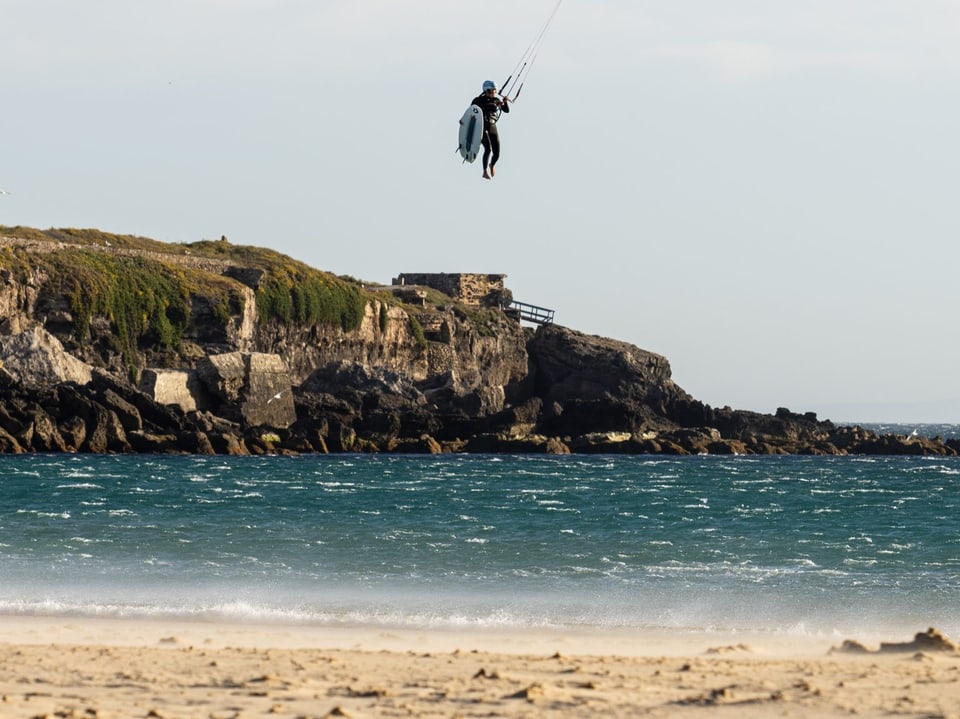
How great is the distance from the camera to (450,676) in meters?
12.0

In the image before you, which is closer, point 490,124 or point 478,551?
point 490,124

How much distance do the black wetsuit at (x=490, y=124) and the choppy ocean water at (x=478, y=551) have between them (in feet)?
17.9

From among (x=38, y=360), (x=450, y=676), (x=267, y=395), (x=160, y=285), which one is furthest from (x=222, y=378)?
(x=450, y=676)

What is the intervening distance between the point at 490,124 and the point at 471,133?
0.40 metres

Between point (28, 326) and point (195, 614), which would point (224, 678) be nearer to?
point (195, 614)

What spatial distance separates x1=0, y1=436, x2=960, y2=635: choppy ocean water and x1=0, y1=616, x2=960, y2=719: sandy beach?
1702 mm

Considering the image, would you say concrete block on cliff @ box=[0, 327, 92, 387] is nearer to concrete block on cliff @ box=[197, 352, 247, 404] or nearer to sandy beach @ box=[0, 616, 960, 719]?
concrete block on cliff @ box=[197, 352, 247, 404]

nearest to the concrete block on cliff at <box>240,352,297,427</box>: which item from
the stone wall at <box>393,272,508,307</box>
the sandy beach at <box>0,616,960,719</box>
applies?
the stone wall at <box>393,272,508,307</box>

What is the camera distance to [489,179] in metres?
15.1

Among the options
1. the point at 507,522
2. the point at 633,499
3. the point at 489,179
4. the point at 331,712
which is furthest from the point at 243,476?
the point at 331,712

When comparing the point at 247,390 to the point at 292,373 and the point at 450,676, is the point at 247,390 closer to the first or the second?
the point at 292,373

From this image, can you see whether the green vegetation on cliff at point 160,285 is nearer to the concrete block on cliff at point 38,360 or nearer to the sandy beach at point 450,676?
the concrete block on cliff at point 38,360

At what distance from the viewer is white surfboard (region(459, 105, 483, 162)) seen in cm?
1529

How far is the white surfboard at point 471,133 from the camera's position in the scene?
15.3 metres
